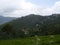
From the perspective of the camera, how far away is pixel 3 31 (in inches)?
4692

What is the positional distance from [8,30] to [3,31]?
3496 millimetres

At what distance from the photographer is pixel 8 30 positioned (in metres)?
121
